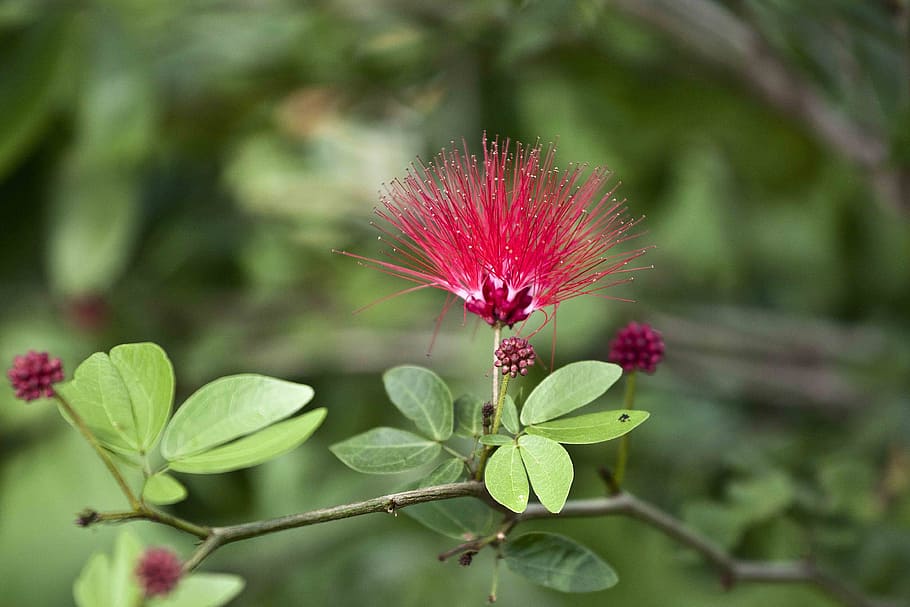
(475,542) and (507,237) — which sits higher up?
(507,237)

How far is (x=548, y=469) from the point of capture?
45cm

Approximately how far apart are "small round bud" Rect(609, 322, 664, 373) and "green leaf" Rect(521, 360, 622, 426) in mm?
92

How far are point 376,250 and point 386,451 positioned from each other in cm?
98

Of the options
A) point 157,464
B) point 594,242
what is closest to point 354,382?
point 157,464

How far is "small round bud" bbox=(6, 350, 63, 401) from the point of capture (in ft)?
1.55

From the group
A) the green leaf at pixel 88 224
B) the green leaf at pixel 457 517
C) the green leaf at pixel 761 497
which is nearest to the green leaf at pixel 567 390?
the green leaf at pixel 457 517

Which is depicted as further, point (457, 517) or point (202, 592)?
point (457, 517)

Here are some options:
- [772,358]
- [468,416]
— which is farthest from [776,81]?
[468,416]

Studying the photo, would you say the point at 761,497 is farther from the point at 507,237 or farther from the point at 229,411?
the point at 229,411

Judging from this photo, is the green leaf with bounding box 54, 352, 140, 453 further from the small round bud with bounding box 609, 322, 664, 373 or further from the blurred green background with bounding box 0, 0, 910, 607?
the blurred green background with bounding box 0, 0, 910, 607

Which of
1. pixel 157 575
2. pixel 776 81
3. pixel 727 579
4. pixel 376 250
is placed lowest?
pixel 727 579

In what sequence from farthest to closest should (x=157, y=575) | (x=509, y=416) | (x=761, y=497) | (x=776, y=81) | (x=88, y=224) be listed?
(x=88, y=224)
(x=776, y=81)
(x=761, y=497)
(x=509, y=416)
(x=157, y=575)

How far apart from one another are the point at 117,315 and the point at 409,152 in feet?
2.09

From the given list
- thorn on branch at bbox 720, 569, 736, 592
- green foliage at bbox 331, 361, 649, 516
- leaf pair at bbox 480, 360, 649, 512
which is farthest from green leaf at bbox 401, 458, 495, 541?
thorn on branch at bbox 720, 569, 736, 592
